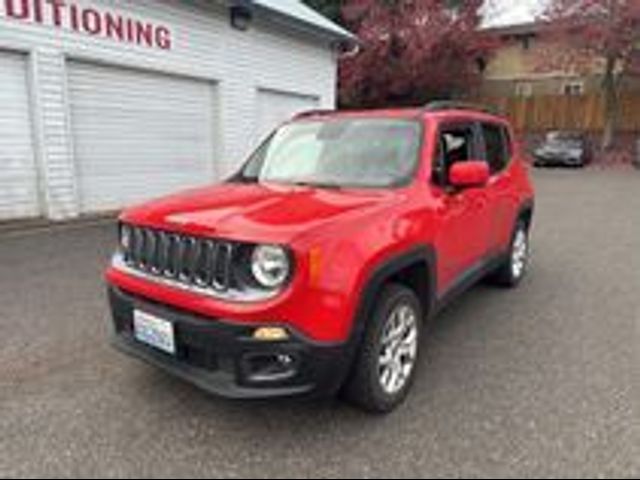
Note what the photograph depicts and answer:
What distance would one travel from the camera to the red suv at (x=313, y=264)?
2973 mm

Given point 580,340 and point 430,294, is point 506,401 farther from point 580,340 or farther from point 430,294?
point 580,340

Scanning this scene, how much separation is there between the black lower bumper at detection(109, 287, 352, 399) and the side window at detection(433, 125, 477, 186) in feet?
5.47

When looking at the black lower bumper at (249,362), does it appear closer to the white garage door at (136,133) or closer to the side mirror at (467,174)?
the side mirror at (467,174)

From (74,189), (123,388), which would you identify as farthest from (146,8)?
(123,388)

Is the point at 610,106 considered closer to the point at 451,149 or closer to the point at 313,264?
the point at 451,149

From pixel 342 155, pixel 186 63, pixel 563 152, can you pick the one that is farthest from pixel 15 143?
pixel 563 152

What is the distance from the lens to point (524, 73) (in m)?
34.7

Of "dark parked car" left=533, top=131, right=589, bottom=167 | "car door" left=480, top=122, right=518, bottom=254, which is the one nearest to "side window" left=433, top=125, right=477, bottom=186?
"car door" left=480, top=122, right=518, bottom=254

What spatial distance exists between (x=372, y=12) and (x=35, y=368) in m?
26.0

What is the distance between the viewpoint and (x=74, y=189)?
9602 mm

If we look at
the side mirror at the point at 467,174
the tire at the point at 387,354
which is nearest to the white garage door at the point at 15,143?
the side mirror at the point at 467,174

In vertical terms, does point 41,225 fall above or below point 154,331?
below

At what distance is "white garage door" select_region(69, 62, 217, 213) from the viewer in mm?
9855

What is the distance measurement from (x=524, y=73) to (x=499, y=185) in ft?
106
